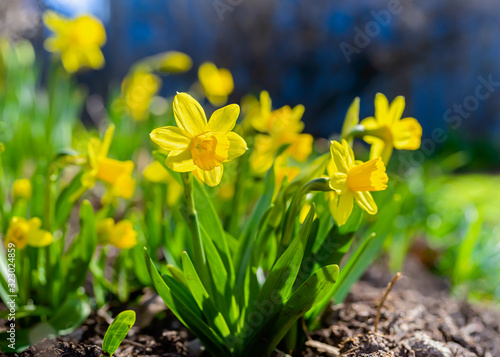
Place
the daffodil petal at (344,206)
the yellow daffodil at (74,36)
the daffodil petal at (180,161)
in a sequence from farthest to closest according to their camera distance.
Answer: the yellow daffodil at (74,36) < the daffodil petal at (344,206) < the daffodil petal at (180,161)

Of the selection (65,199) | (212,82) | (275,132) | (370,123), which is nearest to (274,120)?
(275,132)

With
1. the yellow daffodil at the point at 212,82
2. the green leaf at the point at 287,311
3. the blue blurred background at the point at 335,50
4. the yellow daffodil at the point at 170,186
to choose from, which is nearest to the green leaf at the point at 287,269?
the green leaf at the point at 287,311

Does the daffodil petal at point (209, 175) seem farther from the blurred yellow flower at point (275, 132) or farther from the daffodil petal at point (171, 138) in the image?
the blurred yellow flower at point (275, 132)

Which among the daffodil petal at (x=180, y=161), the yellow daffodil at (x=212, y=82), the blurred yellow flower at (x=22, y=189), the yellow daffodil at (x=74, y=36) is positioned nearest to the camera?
the daffodil petal at (x=180, y=161)

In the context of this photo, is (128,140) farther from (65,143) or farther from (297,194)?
(297,194)

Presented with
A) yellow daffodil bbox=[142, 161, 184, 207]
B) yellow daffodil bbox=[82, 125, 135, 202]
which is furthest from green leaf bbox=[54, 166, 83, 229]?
yellow daffodil bbox=[142, 161, 184, 207]

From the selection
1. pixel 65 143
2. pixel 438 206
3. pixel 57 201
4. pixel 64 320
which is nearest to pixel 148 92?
pixel 65 143

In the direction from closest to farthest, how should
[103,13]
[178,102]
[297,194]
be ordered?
1. [178,102]
2. [297,194]
3. [103,13]
